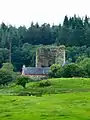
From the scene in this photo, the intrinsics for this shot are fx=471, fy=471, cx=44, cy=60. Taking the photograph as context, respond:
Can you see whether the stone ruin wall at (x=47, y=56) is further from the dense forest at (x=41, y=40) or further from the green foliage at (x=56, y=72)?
the green foliage at (x=56, y=72)

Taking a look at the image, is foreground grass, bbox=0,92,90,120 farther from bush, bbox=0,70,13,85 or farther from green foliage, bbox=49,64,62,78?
green foliage, bbox=49,64,62,78

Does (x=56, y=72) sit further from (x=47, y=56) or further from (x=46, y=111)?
(x=46, y=111)

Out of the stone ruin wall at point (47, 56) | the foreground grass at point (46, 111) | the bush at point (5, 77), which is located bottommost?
the foreground grass at point (46, 111)

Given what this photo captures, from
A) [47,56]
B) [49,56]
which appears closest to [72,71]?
[47,56]

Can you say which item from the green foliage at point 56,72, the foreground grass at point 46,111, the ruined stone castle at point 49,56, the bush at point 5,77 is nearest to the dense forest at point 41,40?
the ruined stone castle at point 49,56

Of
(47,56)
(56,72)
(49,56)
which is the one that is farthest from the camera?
(49,56)

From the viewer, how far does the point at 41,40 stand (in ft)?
462

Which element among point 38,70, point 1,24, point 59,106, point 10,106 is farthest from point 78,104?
point 1,24

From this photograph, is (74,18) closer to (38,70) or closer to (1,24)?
(1,24)

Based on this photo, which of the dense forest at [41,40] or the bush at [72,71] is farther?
the dense forest at [41,40]

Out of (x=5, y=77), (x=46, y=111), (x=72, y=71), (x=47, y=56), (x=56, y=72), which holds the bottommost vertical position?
(x=46, y=111)

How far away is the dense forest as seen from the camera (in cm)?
11956

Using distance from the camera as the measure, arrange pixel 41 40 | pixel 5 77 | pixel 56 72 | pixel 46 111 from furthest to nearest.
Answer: pixel 41 40 < pixel 56 72 < pixel 5 77 < pixel 46 111

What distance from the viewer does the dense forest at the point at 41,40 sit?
120m
